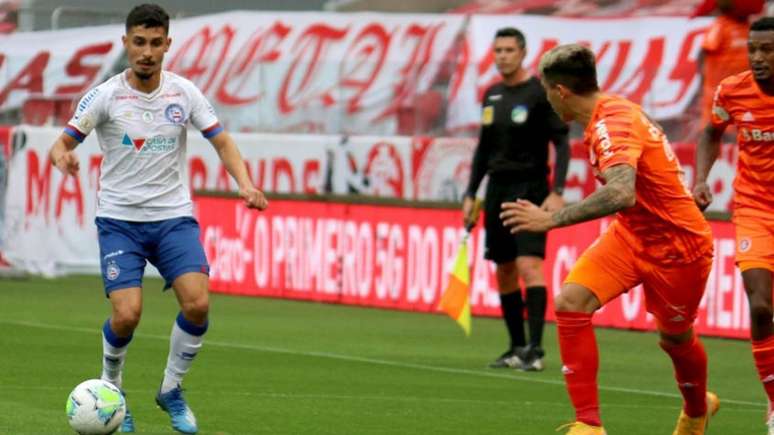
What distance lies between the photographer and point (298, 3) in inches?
1291

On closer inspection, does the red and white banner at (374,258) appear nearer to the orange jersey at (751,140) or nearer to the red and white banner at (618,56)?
the red and white banner at (618,56)

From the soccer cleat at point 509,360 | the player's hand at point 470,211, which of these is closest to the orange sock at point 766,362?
the soccer cleat at point 509,360

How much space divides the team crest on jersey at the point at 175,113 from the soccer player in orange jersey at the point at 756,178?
272 cm

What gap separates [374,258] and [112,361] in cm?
968

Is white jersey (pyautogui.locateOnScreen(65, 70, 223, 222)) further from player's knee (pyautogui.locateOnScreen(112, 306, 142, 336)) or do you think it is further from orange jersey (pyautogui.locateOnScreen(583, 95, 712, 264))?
orange jersey (pyautogui.locateOnScreen(583, 95, 712, 264))

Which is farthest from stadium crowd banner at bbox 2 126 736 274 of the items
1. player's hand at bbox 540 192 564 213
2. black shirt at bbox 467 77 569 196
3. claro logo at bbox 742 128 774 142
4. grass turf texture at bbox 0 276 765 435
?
claro logo at bbox 742 128 774 142

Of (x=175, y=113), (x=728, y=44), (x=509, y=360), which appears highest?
(x=728, y=44)

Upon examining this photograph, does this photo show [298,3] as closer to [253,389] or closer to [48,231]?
[48,231]

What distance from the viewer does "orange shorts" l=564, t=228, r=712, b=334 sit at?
33.0 ft

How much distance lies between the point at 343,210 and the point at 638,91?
14.0 feet

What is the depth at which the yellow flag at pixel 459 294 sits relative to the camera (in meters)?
15.8

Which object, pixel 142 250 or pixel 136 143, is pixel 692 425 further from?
pixel 136 143

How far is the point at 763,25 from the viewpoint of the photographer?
11141 mm

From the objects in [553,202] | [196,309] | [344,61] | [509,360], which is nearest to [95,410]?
[196,309]
